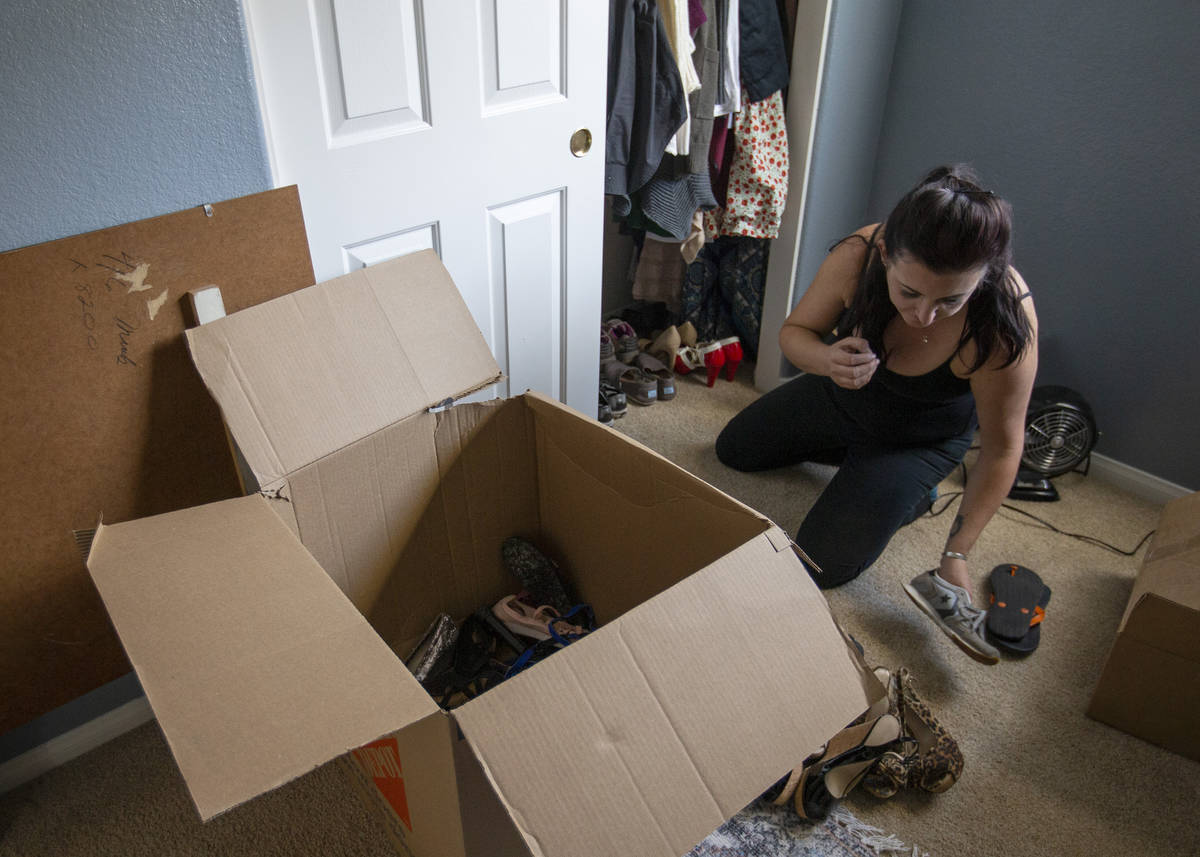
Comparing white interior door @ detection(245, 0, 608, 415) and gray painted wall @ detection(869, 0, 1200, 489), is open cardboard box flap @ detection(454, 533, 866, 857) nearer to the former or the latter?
white interior door @ detection(245, 0, 608, 415)

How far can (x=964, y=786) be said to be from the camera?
1531mm

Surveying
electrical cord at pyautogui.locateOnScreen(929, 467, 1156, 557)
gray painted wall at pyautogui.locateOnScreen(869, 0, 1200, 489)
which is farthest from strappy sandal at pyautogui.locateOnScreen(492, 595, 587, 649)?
gray painted wall at pyautogui.locateOnScreen(869, 0, 1200, 489)

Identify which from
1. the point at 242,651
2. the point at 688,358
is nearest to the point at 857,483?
the point at 688,358

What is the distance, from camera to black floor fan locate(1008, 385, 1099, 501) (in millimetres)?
2172

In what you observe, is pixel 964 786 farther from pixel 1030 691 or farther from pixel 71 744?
pixel 71 744

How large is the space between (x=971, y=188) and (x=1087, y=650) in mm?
1011

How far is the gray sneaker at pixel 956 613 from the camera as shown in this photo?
1.71m

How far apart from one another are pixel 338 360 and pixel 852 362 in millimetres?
955

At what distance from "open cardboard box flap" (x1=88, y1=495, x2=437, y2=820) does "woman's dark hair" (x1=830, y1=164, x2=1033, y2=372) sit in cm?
101

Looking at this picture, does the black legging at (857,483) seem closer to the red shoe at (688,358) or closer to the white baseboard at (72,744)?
the red shoe at (688,358)

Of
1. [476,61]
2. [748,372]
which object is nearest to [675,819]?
[476,61]

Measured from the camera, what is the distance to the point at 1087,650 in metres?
1.80

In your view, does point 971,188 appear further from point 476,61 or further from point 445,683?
point 445,683

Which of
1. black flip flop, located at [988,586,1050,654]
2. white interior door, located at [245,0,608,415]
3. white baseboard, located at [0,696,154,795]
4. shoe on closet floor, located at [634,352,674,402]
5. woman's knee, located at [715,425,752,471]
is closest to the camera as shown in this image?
white interior door, located at [245,0,608,415]
